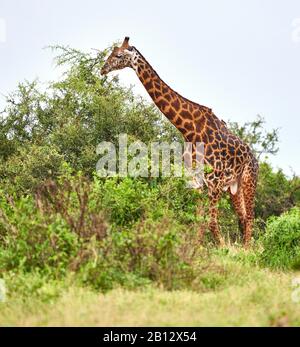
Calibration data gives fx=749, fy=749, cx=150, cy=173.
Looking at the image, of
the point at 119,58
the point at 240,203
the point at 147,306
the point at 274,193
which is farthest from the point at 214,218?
the point at 274,193

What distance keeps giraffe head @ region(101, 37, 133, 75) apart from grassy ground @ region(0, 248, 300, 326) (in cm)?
714

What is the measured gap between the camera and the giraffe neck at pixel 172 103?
15.5m

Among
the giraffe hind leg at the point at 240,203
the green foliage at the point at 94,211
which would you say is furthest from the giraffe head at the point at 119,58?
the giraffe hind leg at the point at 240,203

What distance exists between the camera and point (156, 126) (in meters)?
20.4

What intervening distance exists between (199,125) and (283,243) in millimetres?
3710

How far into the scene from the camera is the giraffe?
1533cm

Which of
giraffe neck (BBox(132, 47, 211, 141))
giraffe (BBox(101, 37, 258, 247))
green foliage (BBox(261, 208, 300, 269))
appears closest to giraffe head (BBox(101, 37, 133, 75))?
giraffe (BBox(101, 37, 258, 247))

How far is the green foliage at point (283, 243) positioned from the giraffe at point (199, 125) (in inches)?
86.8

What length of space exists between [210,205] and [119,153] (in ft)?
13.0

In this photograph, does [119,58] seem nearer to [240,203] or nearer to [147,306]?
[240,203]

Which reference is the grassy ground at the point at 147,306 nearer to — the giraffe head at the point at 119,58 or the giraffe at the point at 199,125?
the giraffe at the point at 199,125
